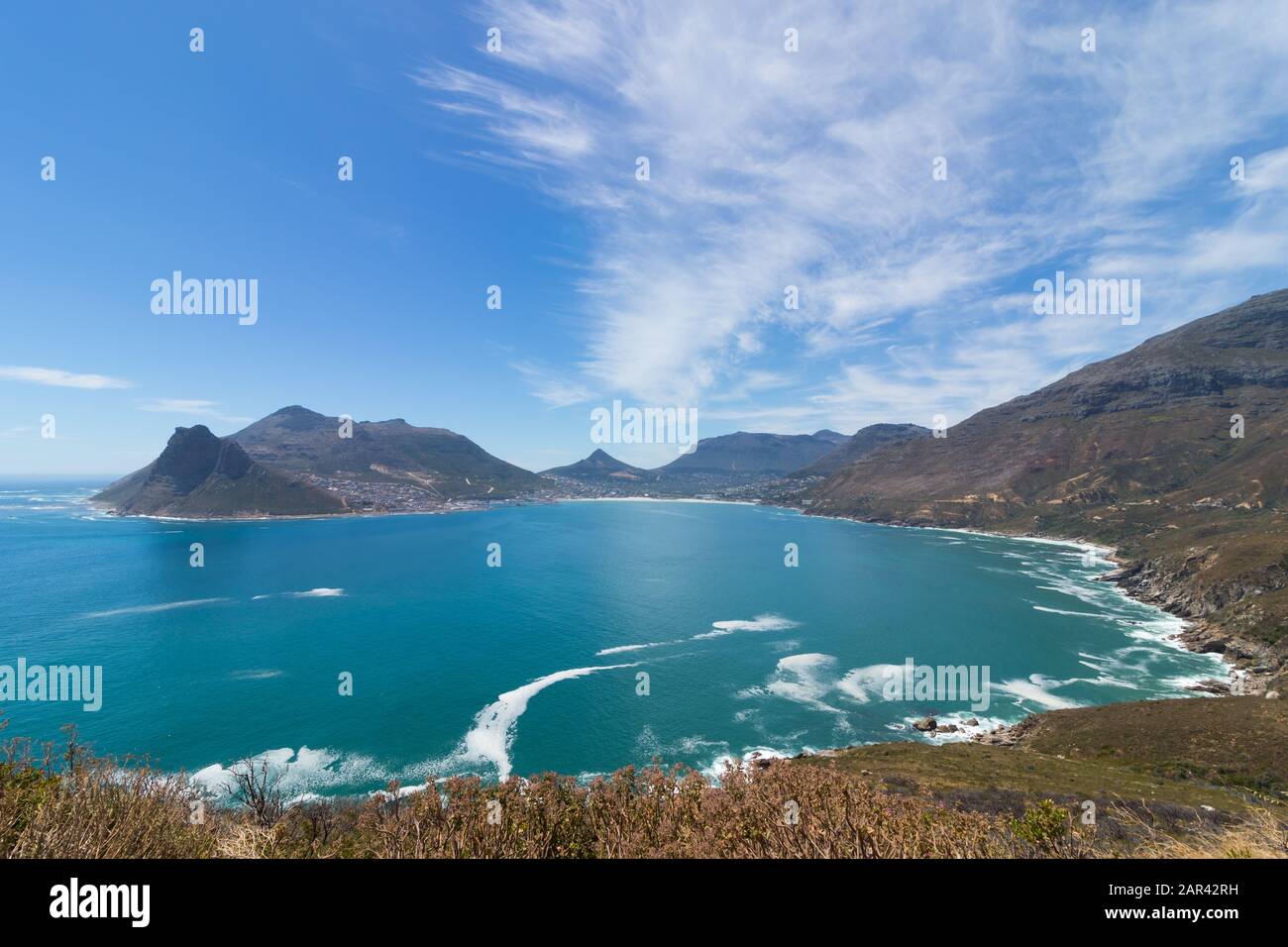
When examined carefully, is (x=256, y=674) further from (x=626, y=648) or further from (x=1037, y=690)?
(x=1037, y=690)

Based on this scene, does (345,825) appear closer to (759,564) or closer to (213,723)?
(213,723)

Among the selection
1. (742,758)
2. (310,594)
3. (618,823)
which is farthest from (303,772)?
(310,594)

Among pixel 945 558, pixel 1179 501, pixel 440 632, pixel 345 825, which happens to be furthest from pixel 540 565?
pixel 1179 501

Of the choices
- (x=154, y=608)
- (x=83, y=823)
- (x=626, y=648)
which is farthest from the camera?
(x=154, y=608)

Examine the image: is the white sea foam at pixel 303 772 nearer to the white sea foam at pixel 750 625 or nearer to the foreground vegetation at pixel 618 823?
the foreground vegetation at pixel 618 823

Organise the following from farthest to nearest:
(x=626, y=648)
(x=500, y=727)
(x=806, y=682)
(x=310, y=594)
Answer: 1. (x=310, y=594)
2. (x=626, y=648)
3. (x=806, y=682)
4. (x=500, y=727)

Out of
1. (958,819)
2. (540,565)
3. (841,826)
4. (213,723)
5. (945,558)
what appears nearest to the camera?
(841,826)

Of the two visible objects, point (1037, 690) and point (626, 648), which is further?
point (626, 648)

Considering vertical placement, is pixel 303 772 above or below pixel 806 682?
above
